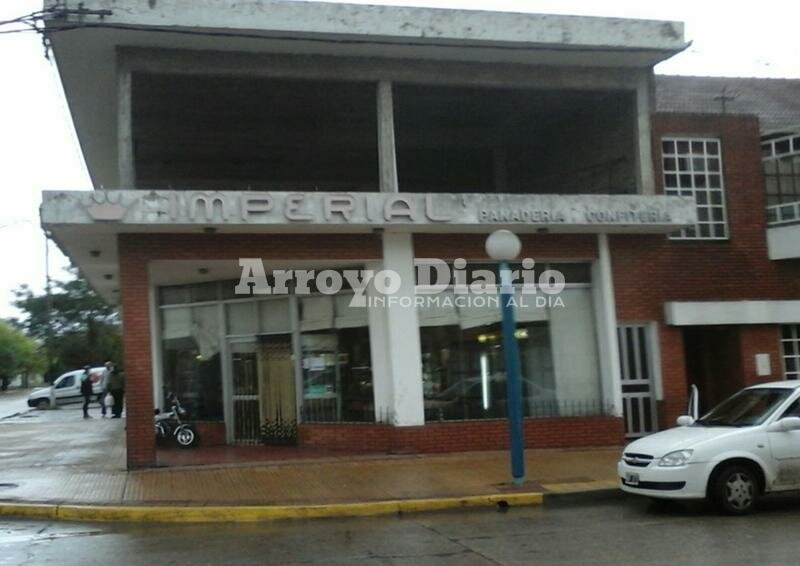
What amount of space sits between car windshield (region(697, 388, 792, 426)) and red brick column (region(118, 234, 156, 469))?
8069mm

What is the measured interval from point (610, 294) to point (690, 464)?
6.45 m

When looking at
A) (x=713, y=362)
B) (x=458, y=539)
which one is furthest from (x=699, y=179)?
(x=458, y=539)

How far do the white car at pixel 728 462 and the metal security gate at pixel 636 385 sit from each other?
5826 millimetres

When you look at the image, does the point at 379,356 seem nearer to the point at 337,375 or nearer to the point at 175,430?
the point at 337,375

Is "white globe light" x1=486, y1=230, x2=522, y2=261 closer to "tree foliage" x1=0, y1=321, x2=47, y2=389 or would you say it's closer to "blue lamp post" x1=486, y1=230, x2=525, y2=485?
"blue lamp post" x1=486, y1=230, x2=525, y2=485

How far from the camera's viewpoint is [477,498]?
→ 10.9 meters

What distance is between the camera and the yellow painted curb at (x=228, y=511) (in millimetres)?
10305

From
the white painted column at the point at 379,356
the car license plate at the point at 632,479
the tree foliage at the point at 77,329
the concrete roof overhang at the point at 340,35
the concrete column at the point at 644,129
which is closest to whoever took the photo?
the car license plate at the point at 632,479

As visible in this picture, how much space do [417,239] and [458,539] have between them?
7.00m

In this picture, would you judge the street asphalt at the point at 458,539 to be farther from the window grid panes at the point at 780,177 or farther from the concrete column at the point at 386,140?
the window grid panes at the point at 780,177

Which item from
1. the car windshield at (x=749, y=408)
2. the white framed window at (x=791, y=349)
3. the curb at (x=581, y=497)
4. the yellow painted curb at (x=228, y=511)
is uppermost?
the white framed window at (x=791, y=349)

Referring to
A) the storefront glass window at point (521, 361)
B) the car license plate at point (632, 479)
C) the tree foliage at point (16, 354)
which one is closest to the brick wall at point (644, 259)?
the storefront glass window at point (521, 361)

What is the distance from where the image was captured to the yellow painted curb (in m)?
10.3

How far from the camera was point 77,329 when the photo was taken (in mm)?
61656
